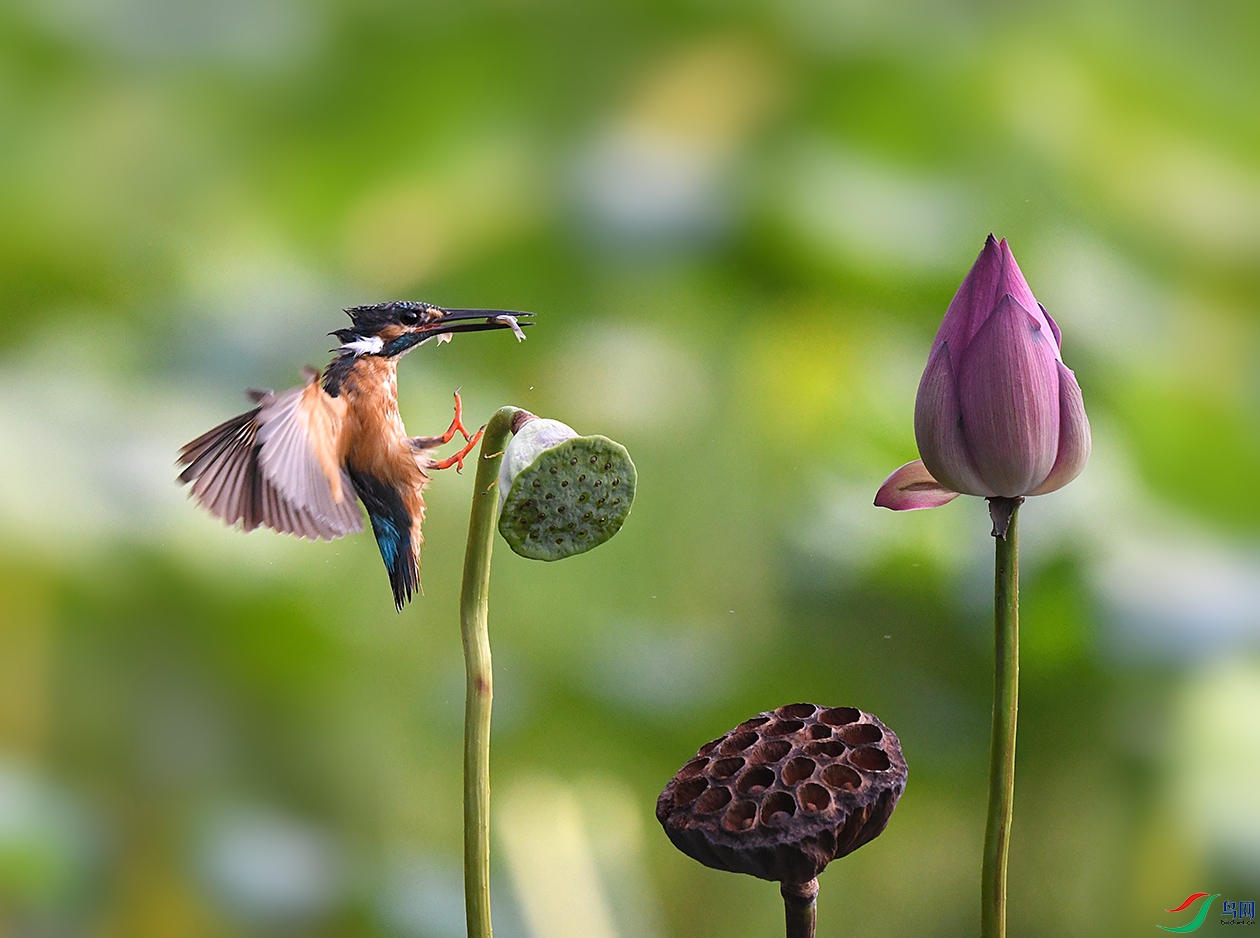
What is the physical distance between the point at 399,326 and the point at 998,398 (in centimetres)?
26

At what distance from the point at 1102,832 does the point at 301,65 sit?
637 mm

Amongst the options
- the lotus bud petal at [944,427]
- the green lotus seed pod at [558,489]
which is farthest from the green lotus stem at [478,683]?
the lotus bud petal at [944,427]

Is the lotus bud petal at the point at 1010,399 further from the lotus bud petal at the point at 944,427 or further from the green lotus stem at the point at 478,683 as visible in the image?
the green lotus stem at the point at 478,683

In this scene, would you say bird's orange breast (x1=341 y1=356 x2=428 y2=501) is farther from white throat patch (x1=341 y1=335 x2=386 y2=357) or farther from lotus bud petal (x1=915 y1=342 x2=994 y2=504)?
lotus bud petal (x1=915 y1=342 x2=994 y2=504)

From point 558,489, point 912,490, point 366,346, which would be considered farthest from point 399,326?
point 912,490

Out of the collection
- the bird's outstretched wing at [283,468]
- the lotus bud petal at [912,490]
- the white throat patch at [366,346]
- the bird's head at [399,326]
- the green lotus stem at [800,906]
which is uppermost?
the bird's head at [399,326]

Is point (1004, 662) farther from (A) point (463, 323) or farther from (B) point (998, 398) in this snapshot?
(A) point (463, 323)

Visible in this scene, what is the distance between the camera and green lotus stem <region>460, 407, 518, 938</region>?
453mm

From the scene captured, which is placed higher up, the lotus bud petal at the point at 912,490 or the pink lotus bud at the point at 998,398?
the pink lotus bud at the point at 998,398

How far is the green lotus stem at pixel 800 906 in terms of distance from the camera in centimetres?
43

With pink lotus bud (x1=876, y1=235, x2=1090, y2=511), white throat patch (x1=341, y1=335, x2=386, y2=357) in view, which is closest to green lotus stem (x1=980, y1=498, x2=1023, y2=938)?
pink lotus bud (x1=876, y1=235, x2=1090, y2=511)

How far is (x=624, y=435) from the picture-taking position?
634 mm

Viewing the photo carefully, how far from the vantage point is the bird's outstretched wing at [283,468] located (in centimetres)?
46

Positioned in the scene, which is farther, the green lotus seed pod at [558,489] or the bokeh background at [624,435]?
the bokeh background at [624,435]
